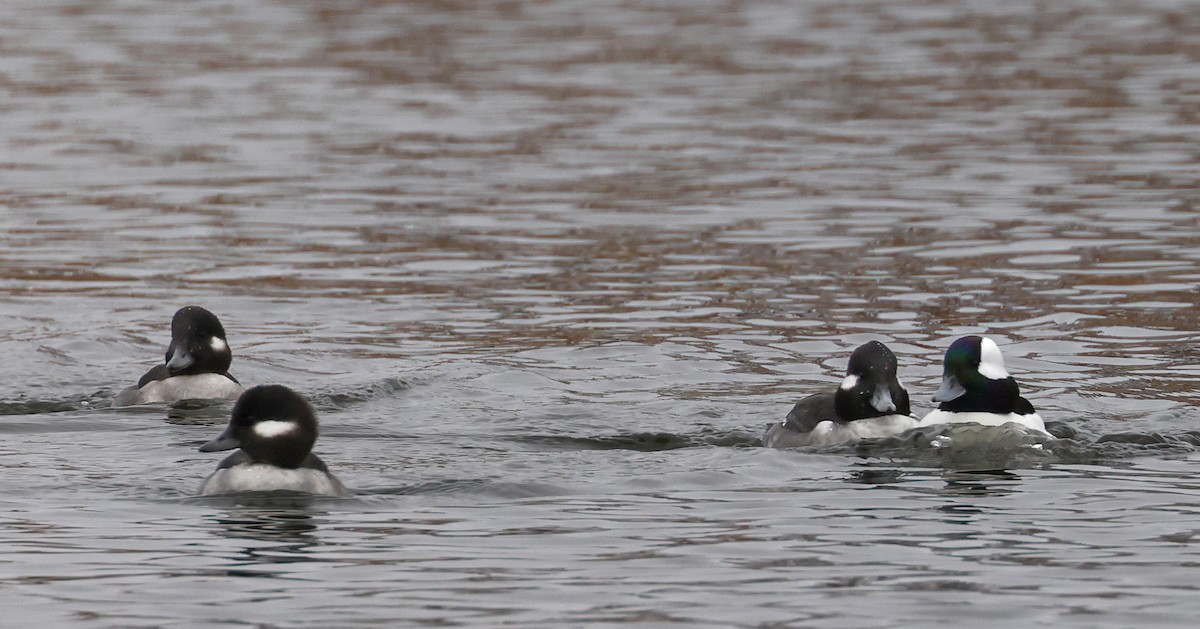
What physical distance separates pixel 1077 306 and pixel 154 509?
9352 millimetres

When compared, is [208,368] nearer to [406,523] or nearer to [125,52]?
[406,523]

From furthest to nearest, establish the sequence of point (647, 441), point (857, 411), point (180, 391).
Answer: point (180, 391), point (647, 441), point (857, 411)

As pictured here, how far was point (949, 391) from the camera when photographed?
1348 centimetres

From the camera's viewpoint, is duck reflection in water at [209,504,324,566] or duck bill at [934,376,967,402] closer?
duck reflection in water at [209,504,324,566]

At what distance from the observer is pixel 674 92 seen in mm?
33500

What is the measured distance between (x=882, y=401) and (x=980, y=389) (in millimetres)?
593

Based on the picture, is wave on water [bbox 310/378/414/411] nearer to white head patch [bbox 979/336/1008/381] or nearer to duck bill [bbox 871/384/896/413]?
duck bill [bbox 871/384/896/413]

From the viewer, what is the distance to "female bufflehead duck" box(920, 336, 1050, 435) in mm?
13461

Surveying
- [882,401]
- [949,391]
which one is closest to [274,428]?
[882,401]

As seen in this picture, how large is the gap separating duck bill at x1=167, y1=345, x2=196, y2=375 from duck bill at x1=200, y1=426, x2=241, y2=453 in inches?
122

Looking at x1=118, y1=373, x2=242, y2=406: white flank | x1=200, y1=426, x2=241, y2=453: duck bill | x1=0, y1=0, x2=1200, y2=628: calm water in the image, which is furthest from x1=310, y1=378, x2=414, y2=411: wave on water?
x1=200, y1=426, x2=241, y2=453: duck bill

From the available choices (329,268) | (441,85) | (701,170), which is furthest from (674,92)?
(329,268)

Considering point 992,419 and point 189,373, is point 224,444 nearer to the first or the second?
point 189,373

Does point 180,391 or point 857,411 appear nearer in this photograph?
point 857,411
